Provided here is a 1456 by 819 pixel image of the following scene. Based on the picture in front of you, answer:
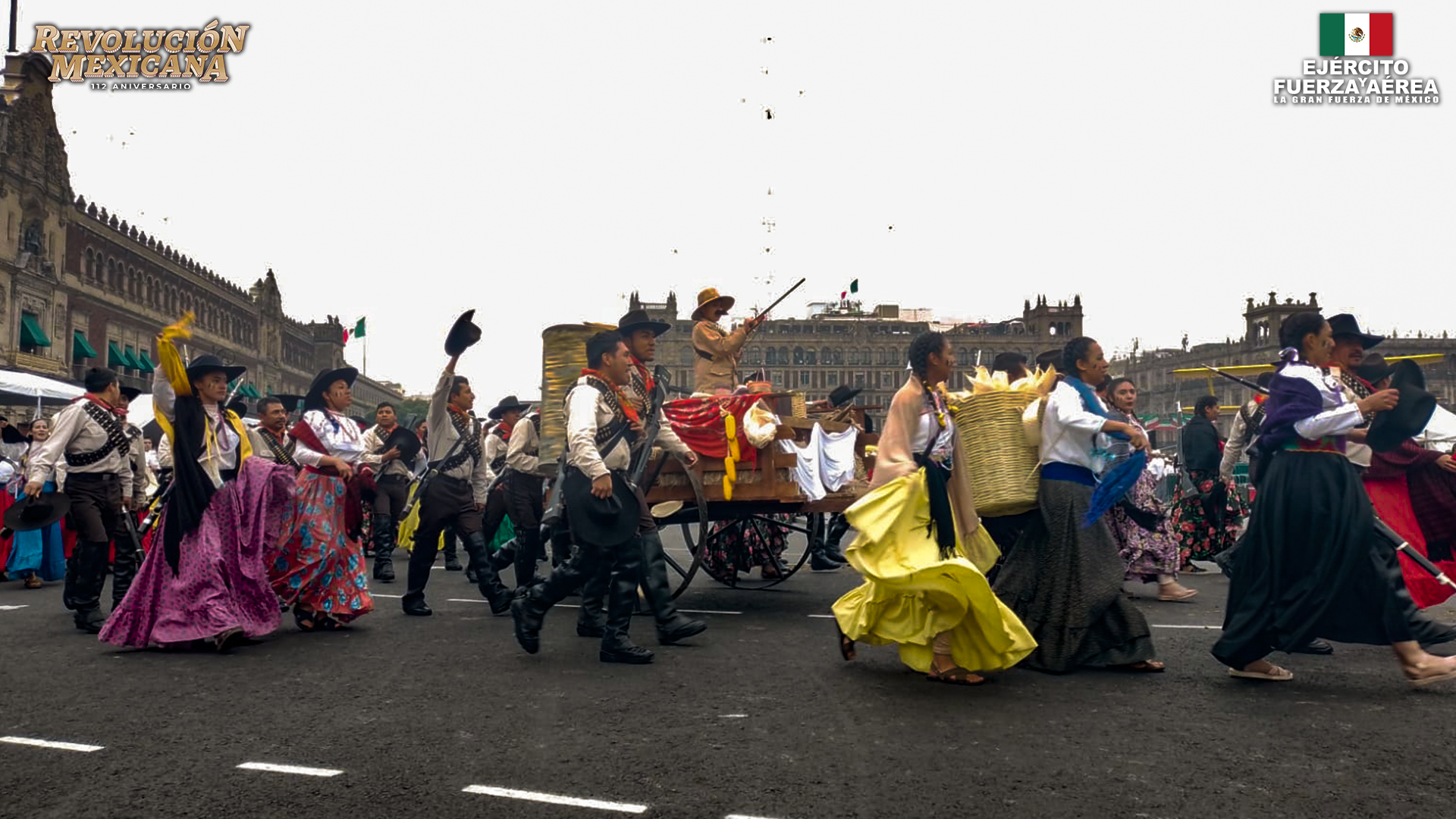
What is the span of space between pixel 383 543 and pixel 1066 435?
26.5ft

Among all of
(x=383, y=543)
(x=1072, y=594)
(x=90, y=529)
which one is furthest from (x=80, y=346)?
(x=1072, y=594)

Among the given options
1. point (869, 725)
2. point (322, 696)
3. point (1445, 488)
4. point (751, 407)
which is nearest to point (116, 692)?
point (322, 696)

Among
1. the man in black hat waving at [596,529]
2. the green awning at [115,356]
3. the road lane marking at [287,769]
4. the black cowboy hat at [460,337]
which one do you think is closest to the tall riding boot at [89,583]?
the black cowboy hat at [460,337]

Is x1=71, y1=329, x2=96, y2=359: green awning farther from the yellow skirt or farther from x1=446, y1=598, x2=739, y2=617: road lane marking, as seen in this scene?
the yellow skirt

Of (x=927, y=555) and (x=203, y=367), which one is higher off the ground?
(x=203, y=367)

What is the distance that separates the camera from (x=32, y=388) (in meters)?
16.0

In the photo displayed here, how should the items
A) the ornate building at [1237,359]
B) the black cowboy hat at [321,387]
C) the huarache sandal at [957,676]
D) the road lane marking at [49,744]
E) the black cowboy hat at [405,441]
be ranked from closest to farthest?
1. the road lane marking at [49,744]
2. the huarache sandal at [957,676]
3. the black cowboy hat at [321,387]
4. the black cowboy hat at [405,441]
5. the ornate building at [1237,359]

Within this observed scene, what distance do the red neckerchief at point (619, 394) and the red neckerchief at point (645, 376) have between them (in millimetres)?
371

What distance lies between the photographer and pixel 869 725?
179 inches

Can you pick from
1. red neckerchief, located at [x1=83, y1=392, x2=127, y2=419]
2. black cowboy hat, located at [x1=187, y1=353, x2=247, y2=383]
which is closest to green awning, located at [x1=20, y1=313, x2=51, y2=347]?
red neckerchief, located at [x1=83, y1=392, x2=127, y2=419]

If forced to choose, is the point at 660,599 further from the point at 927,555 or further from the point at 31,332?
the point at 31,332

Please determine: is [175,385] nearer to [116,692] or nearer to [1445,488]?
[116,692]

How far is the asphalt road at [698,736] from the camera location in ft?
A: 11.6

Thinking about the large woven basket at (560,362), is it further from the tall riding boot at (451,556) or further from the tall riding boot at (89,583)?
the tall riding boot at (451,556)
